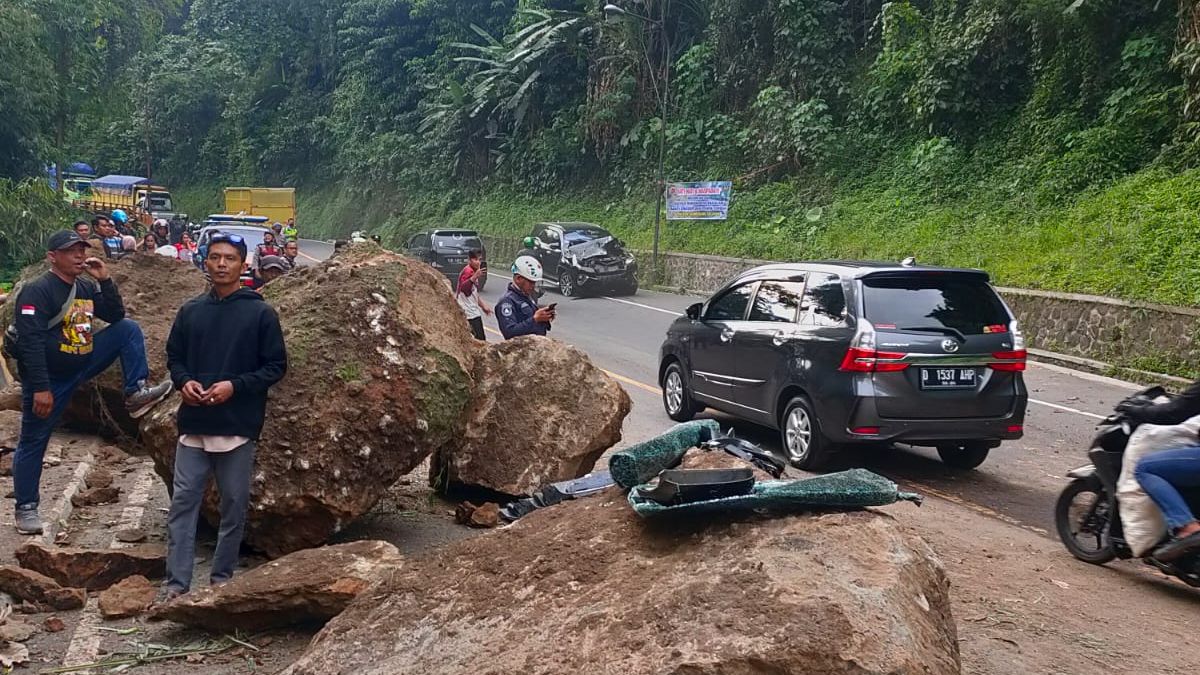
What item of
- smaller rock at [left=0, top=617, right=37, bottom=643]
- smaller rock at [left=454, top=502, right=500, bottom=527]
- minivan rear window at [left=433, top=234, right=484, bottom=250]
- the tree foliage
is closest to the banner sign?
the tree foliage

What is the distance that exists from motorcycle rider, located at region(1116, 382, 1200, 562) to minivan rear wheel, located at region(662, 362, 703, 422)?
17.0 ft

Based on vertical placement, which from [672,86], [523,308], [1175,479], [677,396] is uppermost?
[672,86]

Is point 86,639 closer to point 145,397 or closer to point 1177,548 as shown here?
point 145,397

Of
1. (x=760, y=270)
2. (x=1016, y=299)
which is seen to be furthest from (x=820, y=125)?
(x=760, y=270)

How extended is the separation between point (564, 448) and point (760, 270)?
3.40 m

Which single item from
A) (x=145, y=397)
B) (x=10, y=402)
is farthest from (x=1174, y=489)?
(x=10, y=402)

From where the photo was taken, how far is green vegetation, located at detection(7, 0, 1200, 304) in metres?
18.8

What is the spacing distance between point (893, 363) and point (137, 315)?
650 cm

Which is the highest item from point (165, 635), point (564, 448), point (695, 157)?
point (695, 157)

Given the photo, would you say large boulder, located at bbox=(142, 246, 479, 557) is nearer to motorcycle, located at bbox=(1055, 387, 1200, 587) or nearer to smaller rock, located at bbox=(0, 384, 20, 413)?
motorcycle, located at bbox=(1055, 387, 1200, 587)

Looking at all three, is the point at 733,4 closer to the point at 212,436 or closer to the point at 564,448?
the point at 564,448

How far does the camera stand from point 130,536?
607cm

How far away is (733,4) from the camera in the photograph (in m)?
31.3

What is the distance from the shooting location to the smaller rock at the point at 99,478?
23.7 ft
